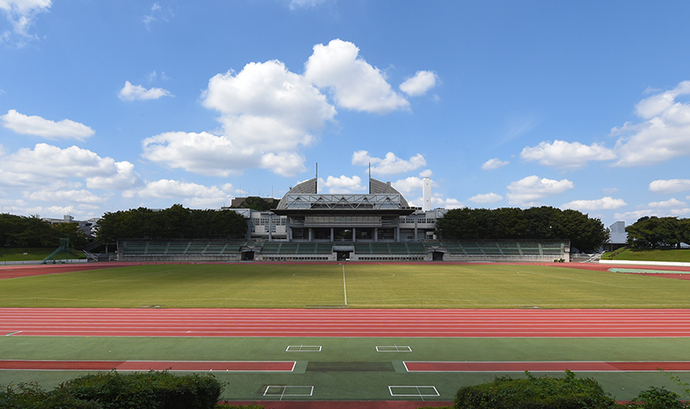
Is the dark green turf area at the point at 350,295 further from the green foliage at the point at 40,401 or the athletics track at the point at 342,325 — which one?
the green foliage at the point at 40,401

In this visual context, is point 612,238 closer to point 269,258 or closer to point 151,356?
point 269,258

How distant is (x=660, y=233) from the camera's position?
67.6 meters

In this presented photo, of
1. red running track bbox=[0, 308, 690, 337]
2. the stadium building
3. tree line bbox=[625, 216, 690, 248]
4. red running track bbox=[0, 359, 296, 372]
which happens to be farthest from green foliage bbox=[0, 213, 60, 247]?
tree line bbox=[625, 216, 690, 248]

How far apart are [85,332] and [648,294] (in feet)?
119

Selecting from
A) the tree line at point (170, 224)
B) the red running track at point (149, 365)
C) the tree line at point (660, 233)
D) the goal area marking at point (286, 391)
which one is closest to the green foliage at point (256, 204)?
the tree line at point (170, 224)

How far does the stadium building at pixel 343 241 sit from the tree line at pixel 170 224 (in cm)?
325

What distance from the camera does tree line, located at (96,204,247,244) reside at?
3056 inches

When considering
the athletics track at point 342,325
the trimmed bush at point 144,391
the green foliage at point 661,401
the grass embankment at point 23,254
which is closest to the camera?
the green foliage at point 661,401

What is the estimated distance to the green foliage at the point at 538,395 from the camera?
5.64 meters

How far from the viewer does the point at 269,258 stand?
71.9m

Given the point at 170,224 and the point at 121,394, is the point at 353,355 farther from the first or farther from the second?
the point at 170,224

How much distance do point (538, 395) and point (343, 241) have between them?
76307 mm

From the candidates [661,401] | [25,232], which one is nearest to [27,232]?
[25,232]

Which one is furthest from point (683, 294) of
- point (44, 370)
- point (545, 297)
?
point (44, 370)
